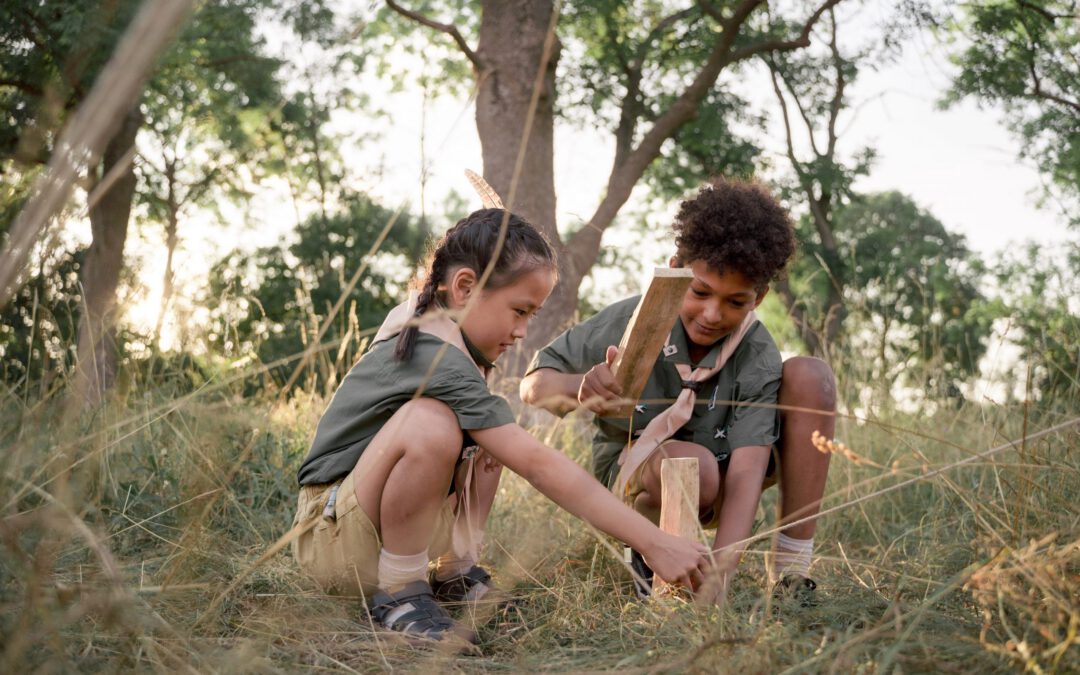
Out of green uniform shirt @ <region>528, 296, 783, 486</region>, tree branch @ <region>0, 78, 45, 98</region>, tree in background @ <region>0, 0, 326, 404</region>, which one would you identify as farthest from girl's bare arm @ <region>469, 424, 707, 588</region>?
tree branch @ <region>0, 78, 45, 98</region>

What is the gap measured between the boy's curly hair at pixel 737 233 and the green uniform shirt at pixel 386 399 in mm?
821

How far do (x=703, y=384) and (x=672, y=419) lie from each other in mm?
236

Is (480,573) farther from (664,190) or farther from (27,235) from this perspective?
(664,190)

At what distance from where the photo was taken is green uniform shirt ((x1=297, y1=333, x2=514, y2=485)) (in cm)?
226

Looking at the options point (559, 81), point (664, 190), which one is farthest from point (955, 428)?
point (664, 190)

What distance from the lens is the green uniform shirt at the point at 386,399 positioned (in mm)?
2262

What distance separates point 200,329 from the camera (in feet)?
13.1

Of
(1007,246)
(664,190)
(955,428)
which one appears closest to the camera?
(955,428)

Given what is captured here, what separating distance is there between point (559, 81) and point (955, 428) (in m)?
7.49

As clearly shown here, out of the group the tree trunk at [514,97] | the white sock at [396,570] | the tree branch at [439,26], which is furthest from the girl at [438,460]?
the tree branch at [439,26]

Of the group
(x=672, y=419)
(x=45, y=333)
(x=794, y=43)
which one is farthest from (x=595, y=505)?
(x=794, y=43)

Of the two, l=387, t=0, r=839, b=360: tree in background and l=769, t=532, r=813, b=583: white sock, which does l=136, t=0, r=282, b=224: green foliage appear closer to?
l=387, t=0, r=839, b=360: tree in background

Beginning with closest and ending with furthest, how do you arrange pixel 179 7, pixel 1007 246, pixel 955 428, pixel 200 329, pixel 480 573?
1. pixel 179 7
2. pixel 480 573
3. pixel 200 329
4. pixel 955 428
5. pixel 1007 246

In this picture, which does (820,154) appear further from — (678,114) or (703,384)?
(703,384)
